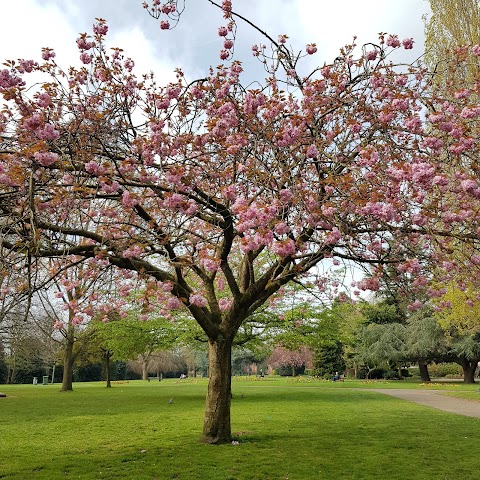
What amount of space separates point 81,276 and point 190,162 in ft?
8.71

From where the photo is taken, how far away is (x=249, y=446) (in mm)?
7742

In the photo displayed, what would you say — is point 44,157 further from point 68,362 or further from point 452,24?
point 68,362

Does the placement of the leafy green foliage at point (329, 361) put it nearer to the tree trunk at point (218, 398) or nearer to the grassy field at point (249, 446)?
the grassy field at point (249, 446)

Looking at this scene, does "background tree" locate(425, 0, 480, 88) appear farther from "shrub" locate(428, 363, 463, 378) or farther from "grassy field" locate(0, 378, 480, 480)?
"shrub" locate(428, 363, 463, 378)

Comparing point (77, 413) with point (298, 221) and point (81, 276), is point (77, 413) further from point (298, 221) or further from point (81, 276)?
point (298, 221)

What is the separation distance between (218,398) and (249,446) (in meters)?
0.92

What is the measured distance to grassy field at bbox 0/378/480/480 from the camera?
6.20m

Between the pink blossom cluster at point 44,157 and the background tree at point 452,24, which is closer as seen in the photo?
the pink blossom cluster at point 44,157

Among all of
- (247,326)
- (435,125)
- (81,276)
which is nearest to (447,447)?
(435,125)

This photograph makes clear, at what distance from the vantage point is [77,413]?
13.0 m

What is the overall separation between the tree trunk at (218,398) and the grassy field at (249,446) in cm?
29

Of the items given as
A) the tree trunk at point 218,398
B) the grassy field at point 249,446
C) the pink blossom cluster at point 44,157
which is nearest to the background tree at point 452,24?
the grassy field at point 249,446

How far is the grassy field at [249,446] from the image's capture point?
244 inches

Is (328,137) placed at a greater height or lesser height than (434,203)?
greater
